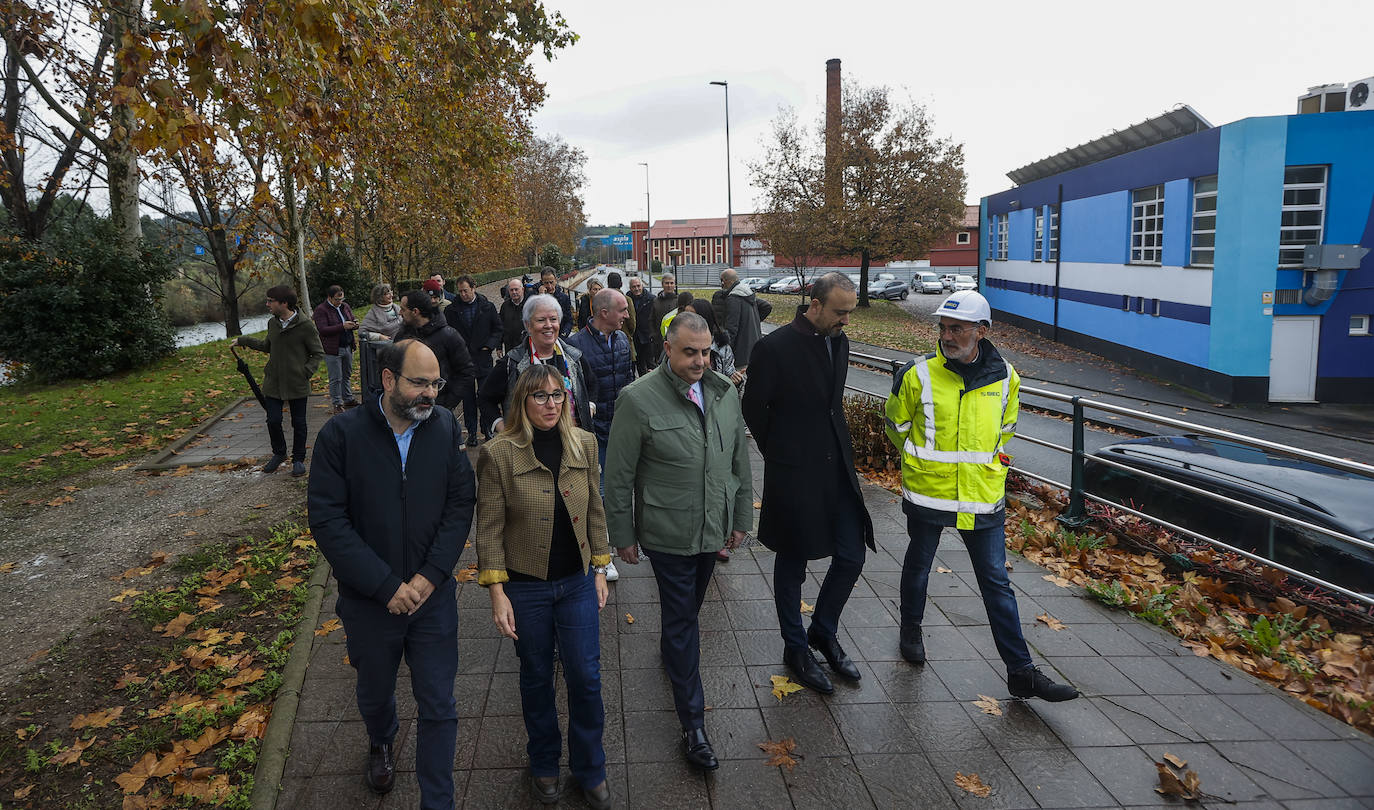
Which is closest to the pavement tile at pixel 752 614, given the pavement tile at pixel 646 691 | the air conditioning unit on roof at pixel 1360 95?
the pavement tile at pixel 646 691

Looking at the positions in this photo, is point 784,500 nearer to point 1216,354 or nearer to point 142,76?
point 142,76

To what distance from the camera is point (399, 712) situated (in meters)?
A: 4.04

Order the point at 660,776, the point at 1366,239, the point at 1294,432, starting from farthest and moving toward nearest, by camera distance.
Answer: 1. the point at 1366,239
2. the point at 1294,432
3. the point at 660,776

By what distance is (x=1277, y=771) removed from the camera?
11.4 feet

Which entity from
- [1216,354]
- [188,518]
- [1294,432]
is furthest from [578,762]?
[1216,354]

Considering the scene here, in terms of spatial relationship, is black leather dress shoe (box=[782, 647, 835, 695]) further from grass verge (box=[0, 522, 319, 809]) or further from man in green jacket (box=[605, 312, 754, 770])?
grass verge (box=[0, 522, 319, 809])

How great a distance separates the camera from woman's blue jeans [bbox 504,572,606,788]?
127 inches

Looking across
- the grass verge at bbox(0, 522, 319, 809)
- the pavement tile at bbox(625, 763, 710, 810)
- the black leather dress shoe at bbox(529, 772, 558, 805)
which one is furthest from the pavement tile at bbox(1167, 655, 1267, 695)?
the grass verge at bbox(0, 522, 319, 809)

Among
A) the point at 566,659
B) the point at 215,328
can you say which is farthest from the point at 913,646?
the point at 215,328

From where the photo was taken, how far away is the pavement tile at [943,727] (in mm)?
3732

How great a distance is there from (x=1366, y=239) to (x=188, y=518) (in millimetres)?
23184

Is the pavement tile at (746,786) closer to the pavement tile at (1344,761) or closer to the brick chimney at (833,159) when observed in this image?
the pavement tile at (1344,761)

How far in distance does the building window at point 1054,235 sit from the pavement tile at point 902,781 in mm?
30288

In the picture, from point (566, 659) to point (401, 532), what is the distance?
2.68 ft
